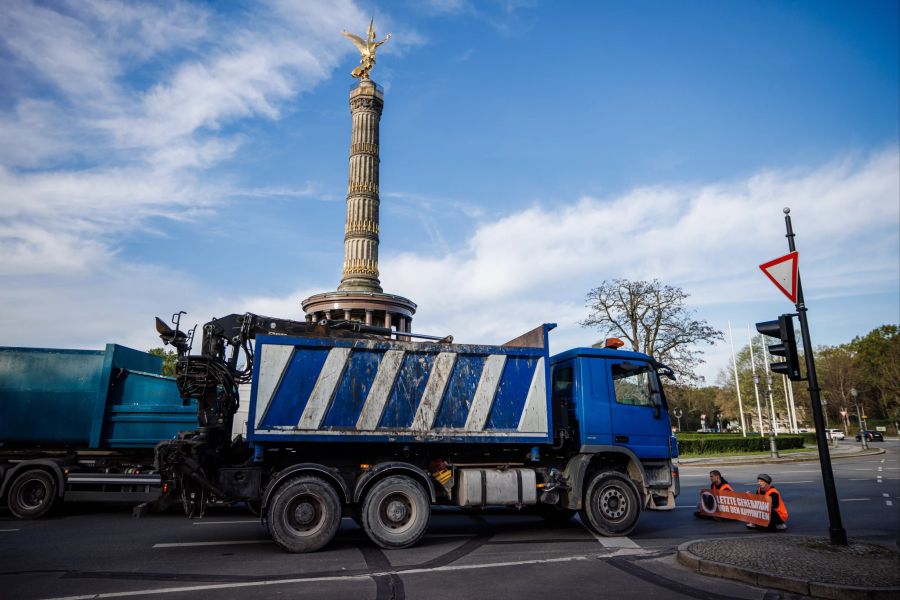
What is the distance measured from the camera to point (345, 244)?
126ft

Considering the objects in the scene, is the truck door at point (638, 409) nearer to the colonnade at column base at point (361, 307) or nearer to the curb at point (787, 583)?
the curb at point (787, 583)

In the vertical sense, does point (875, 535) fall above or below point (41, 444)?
below

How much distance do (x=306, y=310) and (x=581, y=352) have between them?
103ft

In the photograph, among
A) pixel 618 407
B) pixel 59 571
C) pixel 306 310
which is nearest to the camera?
pixel 59 571

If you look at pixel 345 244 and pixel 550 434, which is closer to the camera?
pixel 550 434

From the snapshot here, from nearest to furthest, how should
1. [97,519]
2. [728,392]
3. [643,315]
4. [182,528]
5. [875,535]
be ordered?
1. [875,535]
2. [182,528]
3. [97,519]
4. [643,315]
5. [728,392]

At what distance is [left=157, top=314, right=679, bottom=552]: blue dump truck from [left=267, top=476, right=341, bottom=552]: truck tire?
17 millimetres

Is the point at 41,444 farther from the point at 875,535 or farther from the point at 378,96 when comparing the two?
the point at 378,96

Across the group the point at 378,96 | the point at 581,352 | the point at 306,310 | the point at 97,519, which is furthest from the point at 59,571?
the point at 378,96

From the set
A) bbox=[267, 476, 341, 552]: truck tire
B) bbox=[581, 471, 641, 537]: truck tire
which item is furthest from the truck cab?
bbox=[267, 476, 341, 552]: truck tire

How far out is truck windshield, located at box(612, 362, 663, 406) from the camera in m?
9.15

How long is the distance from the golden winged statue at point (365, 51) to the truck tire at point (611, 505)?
40.8m

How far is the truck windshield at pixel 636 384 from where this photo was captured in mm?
9148

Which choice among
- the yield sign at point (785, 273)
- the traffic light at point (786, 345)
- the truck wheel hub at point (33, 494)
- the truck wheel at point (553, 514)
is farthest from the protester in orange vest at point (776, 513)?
the truck wheel hub at point (33, 494)
